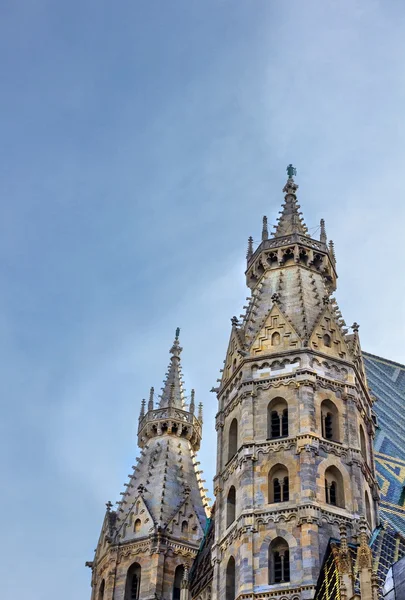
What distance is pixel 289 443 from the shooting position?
26.2 m

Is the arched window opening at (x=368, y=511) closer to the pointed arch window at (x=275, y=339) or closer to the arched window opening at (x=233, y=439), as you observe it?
the arched window opening at (x=233, y=439)

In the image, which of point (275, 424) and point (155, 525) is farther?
point (155, 525)

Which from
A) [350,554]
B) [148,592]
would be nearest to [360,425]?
[350,554]

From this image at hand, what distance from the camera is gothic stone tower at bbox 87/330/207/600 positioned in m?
31.5

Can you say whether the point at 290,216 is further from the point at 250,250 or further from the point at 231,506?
the point at 231,506

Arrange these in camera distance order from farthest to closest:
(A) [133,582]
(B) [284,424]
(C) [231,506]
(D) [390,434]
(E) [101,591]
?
1. (D) [390,434]
2. (E) [101,591]
3. (A) [133,582]
4. (B) [284,424]
5. (C) [231,506]

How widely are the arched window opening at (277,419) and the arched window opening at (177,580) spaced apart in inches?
280

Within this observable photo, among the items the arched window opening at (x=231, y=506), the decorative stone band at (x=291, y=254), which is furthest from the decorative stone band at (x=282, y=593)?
the decorative stone band at (x=291, y=254)

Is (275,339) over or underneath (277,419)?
over

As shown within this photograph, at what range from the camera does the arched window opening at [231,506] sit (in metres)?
26.5

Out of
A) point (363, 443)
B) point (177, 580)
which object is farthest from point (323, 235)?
point (177, 580)

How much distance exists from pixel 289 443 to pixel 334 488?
1553 mm

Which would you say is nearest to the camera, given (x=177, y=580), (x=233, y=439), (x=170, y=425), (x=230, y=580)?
(x=230, y=580)

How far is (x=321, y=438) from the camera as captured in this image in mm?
26312
